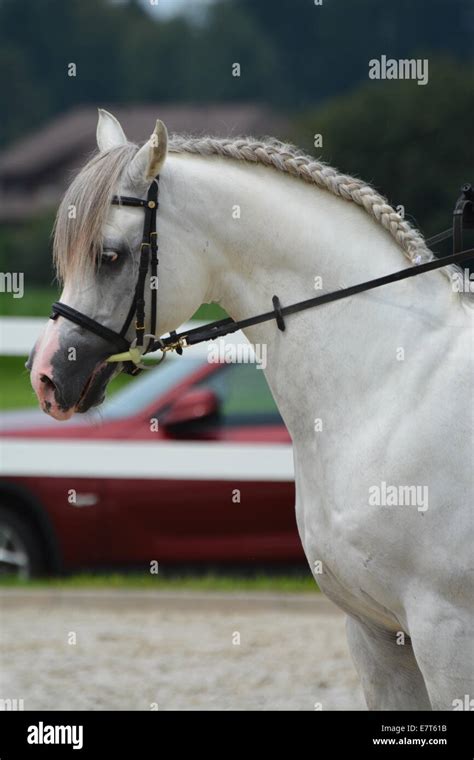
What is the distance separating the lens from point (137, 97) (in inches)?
3792

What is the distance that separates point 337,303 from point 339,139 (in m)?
43.0

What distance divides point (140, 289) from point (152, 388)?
551 cm

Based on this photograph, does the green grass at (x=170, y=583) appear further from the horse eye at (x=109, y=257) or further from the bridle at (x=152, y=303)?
the horse eye at (x=109, y=257)

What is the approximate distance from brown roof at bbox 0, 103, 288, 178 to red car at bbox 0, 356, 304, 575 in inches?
2655

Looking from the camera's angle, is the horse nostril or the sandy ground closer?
the horse nostril

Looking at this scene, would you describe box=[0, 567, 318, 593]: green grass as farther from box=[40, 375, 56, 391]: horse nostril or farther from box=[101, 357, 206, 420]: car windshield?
box=[40, 375, 56, 391]: horse nostril

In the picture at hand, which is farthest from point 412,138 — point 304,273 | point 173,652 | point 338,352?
point 338,352

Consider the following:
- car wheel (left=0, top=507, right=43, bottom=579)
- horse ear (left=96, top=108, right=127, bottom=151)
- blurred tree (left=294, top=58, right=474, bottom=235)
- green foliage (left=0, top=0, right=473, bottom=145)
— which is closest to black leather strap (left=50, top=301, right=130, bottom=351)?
horse ear (left=96, top=108, right=127, bottom=151)

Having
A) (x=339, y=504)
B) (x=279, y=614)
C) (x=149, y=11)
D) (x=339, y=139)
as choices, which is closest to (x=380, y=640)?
(x=339, y=504)

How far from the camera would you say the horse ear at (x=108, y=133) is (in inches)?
158

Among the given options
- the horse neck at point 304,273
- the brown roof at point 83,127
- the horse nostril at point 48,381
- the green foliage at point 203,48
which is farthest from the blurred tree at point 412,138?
the green foliage at point 203,48

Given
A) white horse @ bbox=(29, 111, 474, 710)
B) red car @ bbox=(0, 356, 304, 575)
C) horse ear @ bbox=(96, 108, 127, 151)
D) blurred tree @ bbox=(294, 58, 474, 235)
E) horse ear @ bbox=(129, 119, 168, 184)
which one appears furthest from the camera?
blurred tree @ bbox=(294, 58, 474, 235)

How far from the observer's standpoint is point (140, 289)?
379 cm

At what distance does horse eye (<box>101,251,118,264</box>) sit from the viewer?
377cm
